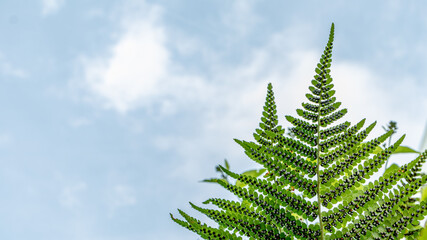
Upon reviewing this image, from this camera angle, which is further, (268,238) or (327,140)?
(327,140)

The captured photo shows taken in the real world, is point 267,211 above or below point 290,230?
above

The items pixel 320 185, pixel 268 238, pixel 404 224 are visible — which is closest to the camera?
pixel 404 224

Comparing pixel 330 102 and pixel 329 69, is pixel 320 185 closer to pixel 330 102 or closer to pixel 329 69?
pixel 330 102

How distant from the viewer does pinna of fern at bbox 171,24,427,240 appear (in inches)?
54.2

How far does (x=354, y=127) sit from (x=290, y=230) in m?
0.55

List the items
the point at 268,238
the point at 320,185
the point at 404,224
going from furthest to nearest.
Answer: the point at 320,185, the point at 268,238, the point at 404,224

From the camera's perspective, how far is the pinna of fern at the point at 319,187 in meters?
1.38

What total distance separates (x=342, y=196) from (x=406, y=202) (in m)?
0.24

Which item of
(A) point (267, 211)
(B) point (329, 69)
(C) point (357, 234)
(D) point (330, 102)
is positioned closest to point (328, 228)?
(C) point (357, 234)

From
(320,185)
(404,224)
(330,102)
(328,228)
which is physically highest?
(330,102)

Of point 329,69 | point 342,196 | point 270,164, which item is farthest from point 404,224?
point 329,69

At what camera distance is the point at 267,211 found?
1.47 m

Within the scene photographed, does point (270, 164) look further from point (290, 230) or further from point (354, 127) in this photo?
point (354, 127)

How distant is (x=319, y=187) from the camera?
1.50 meters
